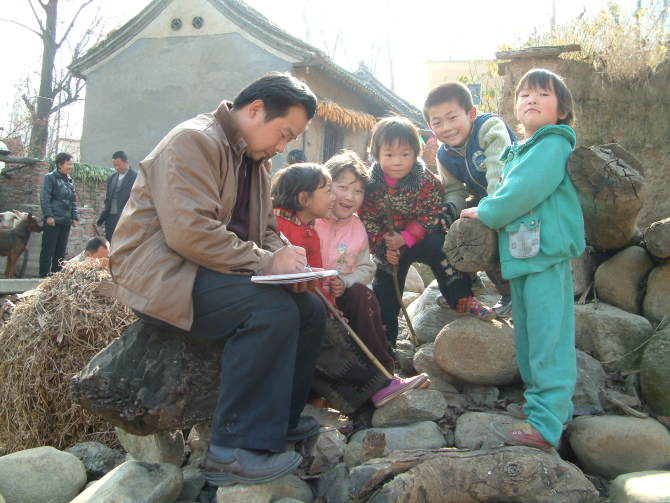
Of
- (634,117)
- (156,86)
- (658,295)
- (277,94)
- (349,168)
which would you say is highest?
(156,86)

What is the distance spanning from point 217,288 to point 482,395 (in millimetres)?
1818

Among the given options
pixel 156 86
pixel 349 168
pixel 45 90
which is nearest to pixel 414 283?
pixel 349 168

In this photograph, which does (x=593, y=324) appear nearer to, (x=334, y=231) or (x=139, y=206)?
(x=334, y=231)

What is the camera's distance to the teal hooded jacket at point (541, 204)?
2.79m

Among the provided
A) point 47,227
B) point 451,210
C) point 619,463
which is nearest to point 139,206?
point 451,210

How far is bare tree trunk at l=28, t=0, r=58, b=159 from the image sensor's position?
63.6ft

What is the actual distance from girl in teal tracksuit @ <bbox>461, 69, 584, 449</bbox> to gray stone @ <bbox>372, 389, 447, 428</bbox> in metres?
0.43

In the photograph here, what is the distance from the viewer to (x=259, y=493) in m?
2.36

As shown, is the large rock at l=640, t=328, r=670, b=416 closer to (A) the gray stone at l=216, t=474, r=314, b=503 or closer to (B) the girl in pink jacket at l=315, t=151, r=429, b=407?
(B) the girl in pink jacket at l=315, t=151, r=429, b=407

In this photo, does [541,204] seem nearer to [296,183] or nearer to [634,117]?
[296,183]

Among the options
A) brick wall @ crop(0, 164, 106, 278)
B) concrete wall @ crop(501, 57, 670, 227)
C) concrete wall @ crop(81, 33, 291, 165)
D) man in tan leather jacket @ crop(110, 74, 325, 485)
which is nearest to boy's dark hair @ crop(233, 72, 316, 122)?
man in tan leather jacket @ crop(110, 74, 325, 485)

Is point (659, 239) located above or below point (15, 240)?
above

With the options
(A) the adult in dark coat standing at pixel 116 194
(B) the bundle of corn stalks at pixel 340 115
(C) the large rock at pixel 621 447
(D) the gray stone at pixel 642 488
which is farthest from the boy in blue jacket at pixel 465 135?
(B) the bundle of corn stalks at pixel 340 115

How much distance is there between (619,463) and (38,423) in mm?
3174
